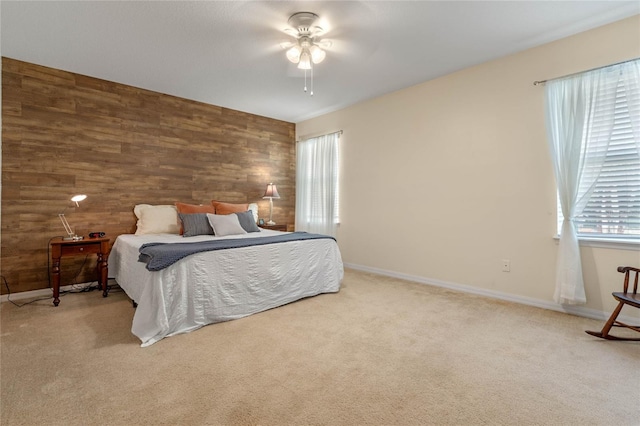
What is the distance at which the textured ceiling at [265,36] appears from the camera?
2.47 metres

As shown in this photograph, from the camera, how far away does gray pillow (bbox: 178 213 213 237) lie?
3.63 metres

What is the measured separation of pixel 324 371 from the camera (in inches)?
73.2

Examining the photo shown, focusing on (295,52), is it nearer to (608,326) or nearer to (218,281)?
(218,281)

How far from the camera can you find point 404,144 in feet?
13.8

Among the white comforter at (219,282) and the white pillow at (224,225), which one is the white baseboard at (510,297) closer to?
the white comforter at (219,282)

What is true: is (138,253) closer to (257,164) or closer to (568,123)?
(257,164)

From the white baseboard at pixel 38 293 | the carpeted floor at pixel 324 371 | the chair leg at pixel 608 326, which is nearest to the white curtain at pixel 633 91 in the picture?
the chair leg at pixel 608 326

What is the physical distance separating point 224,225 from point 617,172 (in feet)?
12.6

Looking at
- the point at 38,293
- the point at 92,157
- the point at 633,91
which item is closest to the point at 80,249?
the point at 38,293

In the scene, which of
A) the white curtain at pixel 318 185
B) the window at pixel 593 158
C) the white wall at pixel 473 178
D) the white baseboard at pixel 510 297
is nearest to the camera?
the window at pixel 593 158

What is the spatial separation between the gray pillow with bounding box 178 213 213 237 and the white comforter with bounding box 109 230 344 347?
0.47 metres

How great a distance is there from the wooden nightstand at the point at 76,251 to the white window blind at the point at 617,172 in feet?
15.6

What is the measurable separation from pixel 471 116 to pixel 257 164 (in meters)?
3.34

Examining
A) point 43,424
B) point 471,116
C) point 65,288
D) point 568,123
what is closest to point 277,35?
point 471,116
